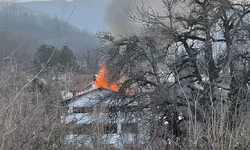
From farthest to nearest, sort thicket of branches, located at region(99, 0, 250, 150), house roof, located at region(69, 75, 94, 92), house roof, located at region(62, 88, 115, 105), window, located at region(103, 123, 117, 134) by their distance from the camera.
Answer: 1. house roof, located at region(69, 75, 94, 92)
2. house roof, located at region(62, 88, 115, 105)
3. thicket of branches, located at region(99, 0, 250, 150)
4. window, located at region(103, 123, 117, 134)

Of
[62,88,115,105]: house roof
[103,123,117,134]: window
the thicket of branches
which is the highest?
the thicket of branches

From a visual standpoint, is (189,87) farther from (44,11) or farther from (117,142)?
(44,11)

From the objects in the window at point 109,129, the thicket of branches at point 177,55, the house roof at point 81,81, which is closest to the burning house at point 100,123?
the window at point 109,129

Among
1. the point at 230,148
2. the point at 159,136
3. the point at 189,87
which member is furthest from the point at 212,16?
the point at 230,148

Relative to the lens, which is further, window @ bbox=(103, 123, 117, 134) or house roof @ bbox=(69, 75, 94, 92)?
house roof @ bbox=(69, 75, 94, 92)

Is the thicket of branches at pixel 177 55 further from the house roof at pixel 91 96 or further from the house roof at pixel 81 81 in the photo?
the house roof at pixel 81 81

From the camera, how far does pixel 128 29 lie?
17.1 m

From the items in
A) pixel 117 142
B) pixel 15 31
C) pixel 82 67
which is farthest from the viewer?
pixel 82 67

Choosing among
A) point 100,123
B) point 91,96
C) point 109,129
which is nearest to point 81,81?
point 91,96

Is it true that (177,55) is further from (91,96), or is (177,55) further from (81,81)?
(81,81)

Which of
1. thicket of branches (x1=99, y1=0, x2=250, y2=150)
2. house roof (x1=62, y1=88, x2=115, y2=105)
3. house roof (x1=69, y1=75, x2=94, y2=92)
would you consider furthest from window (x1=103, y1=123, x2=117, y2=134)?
house roof (x1=69, y1=75, x2=94, y2=92)

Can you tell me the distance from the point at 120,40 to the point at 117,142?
23.3 ft

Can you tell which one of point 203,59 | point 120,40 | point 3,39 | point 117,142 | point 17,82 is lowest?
point 117,142

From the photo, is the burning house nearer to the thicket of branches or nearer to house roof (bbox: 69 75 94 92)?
the thicket of branches
